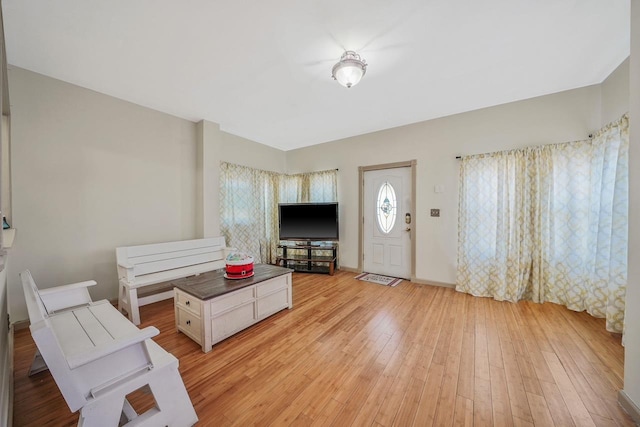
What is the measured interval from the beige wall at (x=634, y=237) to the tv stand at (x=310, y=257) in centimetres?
331

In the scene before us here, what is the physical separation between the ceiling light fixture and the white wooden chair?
2.41 m

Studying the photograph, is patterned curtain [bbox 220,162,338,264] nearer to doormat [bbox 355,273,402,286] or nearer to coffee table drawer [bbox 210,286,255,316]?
doormat [bbox 355,273,402,286]

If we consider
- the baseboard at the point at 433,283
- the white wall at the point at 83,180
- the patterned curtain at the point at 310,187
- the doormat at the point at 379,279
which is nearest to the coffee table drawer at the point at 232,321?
the white wall at the point at 83,180

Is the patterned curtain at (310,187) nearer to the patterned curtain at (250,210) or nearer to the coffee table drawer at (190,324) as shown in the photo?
the patterned curtain at (250,210)

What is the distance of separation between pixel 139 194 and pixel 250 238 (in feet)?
6.18

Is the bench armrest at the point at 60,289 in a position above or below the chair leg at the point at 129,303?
above

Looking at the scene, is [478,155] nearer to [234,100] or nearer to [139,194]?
[234,100]

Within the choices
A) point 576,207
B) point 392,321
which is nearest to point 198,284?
point 392,321

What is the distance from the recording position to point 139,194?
314 cm

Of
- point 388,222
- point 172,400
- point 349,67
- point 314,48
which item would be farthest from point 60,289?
point 388,222

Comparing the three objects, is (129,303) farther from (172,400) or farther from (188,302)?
(172,400)

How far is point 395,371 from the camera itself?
70.0 inches

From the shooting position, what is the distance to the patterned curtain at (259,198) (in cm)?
411

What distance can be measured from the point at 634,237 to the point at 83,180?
4.89 metres
